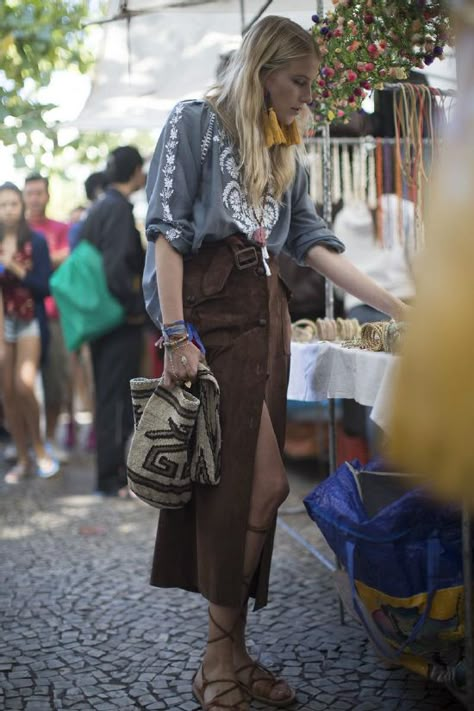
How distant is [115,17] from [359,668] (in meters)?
3.36

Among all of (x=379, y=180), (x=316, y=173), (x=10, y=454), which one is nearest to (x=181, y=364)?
(x=379, y=180)

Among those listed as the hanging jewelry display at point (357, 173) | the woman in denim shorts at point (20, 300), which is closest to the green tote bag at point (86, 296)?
the woman in denim shorts at point (20, 300)

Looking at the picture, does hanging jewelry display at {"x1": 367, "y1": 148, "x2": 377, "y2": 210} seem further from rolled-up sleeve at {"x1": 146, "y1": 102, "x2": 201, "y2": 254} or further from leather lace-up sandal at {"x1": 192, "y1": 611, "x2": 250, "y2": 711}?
leather lace-up sandal at {"x1": 192, "y1": 611, "x2": 250, "y2": 711}

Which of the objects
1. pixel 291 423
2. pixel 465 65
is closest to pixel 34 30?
pixel 291 423

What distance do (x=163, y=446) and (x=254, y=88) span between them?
3.25 feet

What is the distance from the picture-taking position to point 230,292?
2.48 metres

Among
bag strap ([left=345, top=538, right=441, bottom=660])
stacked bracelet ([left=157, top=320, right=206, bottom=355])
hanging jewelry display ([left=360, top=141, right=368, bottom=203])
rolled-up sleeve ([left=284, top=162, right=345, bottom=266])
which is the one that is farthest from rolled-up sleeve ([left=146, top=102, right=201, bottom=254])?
hanging jewelry display ([left=360, top=141, right=368, bottom=203])

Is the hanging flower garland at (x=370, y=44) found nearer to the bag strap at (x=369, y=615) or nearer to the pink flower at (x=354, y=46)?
the pink flower at (x=354, y=46)

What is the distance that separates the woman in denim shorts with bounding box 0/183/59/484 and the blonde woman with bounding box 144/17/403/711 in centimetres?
357

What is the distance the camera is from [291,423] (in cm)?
569

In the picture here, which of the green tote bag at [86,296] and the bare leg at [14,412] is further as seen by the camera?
the bare leg at [14,412]

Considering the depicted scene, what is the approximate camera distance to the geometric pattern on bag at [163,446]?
93.6 inches

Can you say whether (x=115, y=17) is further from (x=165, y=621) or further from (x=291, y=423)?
(x=165, y=621)

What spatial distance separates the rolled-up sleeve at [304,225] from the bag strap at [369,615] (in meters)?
0.93
